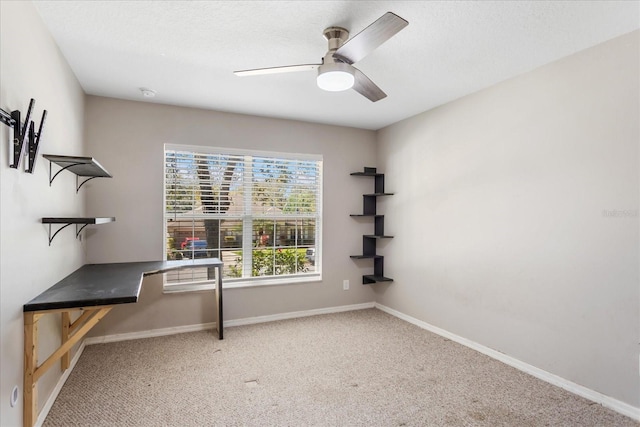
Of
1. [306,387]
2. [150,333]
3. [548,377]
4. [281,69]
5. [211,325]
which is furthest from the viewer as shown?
[211,325]

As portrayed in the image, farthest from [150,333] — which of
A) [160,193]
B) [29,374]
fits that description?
[29,374]

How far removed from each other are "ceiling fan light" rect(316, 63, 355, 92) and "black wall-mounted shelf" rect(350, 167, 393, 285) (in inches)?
90.0

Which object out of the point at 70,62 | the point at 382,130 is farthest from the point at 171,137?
the point at 382,130

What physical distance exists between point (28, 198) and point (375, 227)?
3.59 m

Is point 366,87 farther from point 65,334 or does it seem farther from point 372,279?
point 65,334

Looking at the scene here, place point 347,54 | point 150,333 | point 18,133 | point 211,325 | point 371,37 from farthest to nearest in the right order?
point 211,325 → point 150,333 → point 347,54 → point 371,37 → point 18,133

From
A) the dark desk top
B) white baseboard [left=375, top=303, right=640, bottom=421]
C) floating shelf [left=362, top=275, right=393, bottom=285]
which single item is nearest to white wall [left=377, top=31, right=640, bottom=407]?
white baseboard [left=375, top=303, right=640, bottom=421]

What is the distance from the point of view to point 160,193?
3.46 metres

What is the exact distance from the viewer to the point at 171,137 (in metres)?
3.50

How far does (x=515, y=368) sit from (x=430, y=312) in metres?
1.01

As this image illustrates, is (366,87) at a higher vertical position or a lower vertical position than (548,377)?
higher

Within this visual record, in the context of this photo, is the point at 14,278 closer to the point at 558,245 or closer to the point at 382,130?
the point at 558,245

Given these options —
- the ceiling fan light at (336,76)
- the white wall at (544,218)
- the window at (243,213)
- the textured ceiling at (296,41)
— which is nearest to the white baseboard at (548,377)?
the white wall at (544,218)

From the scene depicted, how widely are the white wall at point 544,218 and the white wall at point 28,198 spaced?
3.24 meters
